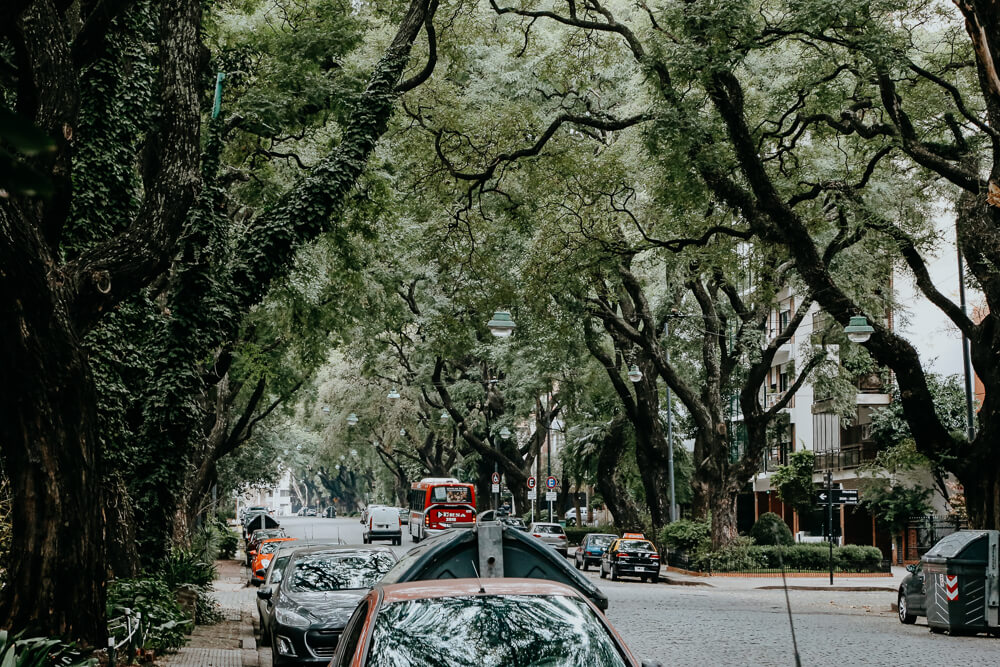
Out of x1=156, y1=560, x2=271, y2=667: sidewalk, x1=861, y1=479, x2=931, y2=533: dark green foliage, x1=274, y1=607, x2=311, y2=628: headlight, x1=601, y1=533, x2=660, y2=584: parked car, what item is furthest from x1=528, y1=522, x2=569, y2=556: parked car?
x1=274, y1=607, x2=311, y2=628: headlight

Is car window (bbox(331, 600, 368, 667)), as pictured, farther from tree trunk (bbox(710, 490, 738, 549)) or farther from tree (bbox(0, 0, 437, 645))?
tree trunk (bbox(710, 490, 738, 549))

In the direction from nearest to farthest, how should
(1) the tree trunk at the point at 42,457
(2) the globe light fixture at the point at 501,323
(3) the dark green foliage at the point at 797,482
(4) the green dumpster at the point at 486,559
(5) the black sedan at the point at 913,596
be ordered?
(4) the green dumpster at the point at 486,559 < (1) the tree trunk at the point at 42,457 < (5) the black sedan at the point at 913,596 < (2) the globe light fixture at the point at 501,323 < (3) the dark green foliage at the point at 797,482

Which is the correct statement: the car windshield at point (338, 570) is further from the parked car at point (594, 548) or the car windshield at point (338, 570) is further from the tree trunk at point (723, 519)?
the parked car at point (594, 548)

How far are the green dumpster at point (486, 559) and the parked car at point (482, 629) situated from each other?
10.5 ft

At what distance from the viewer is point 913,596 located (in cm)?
2022

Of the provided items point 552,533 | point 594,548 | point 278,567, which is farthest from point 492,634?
point 552,533

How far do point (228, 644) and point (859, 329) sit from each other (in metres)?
12.8

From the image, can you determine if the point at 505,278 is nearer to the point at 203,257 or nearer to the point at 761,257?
the point at 761,257

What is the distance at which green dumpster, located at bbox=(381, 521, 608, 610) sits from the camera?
938 centimetres

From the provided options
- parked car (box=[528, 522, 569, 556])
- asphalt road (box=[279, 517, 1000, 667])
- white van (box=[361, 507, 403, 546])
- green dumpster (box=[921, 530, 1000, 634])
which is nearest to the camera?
asphalt road (box=[279, 517, 1000, 667])

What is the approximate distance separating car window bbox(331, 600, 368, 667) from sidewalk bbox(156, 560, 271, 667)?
24.0ft

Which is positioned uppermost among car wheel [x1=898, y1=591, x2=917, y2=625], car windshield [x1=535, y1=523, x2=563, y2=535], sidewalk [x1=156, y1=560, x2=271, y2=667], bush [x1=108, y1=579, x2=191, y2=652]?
car windshield [x1=535, y1=523, x2=563, y2=535]

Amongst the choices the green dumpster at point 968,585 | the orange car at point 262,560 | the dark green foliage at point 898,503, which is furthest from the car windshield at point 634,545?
the green dumpster at point 968,585

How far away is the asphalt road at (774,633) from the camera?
15.0m
